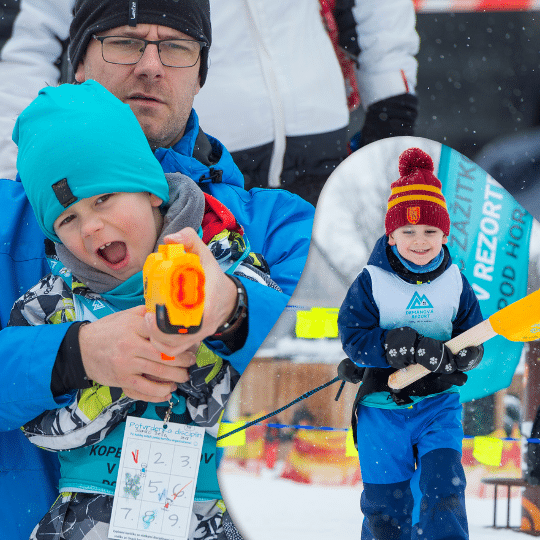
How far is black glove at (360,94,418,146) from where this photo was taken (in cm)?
66

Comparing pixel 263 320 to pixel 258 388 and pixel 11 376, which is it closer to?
pixel 258 388

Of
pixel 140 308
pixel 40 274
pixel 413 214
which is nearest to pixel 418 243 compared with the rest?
pixel 413 214

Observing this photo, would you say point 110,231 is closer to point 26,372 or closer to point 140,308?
point 140,308

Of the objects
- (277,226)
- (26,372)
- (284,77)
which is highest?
(284,77)

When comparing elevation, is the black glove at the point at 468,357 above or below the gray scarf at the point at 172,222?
below

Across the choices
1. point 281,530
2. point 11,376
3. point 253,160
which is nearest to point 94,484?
point 11,376

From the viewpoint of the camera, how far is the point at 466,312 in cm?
57

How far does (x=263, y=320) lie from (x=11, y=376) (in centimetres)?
30

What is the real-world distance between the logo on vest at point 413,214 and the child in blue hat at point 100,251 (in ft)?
0.80

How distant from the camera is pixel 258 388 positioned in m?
0.63

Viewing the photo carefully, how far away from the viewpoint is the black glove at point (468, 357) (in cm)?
56

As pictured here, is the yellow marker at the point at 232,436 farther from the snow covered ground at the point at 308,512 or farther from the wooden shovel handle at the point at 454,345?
the wooden shovel handle at the point at 454,345

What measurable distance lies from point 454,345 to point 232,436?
0.23 meters

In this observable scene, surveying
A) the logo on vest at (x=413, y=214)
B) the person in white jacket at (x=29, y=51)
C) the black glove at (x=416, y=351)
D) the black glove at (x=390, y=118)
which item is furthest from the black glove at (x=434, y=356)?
the person in white jacket at (x=29, y=51)
